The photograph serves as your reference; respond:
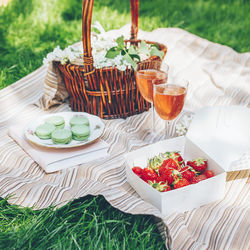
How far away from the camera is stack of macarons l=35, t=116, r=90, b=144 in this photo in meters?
1.77

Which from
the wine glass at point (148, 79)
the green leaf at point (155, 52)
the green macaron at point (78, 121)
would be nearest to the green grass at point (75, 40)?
the green macaron at point (78, 121)

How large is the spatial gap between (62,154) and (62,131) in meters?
0.12

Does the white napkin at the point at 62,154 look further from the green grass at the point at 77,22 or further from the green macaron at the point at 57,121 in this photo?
the green grass at the point at 77,22

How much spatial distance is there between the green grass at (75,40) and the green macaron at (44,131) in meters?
0.40

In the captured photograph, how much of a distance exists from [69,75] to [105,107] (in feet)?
0.93

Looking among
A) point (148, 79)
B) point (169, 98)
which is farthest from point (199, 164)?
point (148, 79)

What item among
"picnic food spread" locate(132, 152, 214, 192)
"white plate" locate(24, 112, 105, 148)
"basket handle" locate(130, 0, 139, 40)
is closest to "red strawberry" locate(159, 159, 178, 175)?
"picnic food spread" locate(132, 152, 214, 192)

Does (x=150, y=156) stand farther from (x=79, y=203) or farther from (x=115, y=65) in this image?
(x=115, y=65)

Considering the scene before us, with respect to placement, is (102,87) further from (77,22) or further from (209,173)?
(77,22)

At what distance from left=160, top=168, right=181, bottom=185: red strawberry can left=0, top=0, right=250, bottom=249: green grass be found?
0.56ft

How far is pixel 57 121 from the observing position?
1926mm

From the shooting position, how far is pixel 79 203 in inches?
61.6

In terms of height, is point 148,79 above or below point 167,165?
above

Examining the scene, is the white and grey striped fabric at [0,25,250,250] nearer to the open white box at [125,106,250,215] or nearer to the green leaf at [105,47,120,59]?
the open white box at [125,106,250,215]
